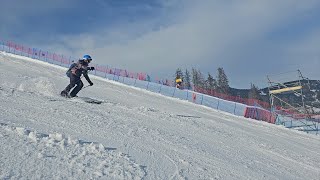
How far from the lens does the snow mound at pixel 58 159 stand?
4.76 m

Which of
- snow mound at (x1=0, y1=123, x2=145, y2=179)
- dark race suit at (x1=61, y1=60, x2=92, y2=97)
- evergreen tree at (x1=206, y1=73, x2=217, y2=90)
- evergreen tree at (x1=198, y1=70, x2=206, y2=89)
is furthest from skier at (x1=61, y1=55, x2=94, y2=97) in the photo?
evergreen tree at (x1=198, y1=70, x2=206, y2=89)

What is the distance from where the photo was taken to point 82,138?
6.70 metres

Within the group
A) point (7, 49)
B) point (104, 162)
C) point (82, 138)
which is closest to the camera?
point (104, 162)

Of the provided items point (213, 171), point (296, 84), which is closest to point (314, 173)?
point (213, 171)

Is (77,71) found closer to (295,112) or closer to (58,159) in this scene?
(58,159)

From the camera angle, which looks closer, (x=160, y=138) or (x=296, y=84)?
(x=160, y=138)

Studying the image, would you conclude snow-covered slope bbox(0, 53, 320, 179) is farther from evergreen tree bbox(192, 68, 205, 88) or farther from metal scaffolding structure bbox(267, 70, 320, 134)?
evergreen tree bbox(192, 68, 205, 88)

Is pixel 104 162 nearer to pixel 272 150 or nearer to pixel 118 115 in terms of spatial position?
pixel 118 115

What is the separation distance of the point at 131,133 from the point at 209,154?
175cm

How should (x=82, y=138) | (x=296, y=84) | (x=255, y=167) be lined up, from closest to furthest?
(x=82, y=138) → (x=255, y=167) → (x=296, y=84)

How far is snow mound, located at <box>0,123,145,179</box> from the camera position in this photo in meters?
4.76

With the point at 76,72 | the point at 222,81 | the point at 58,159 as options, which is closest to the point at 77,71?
the point at 76,72

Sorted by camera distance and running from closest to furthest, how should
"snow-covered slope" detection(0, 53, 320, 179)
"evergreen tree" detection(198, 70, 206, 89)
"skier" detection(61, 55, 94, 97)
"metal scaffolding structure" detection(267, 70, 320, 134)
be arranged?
"snow-covered slope" detection(0, 53, 320, 179) < "skier" detection(61, 55, 94, 97) < "metal scaffolding structure" detection(267, 70, 320, 134) < "evergreen tree" detection(198, 70, 206, 89)

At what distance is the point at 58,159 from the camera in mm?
5250
